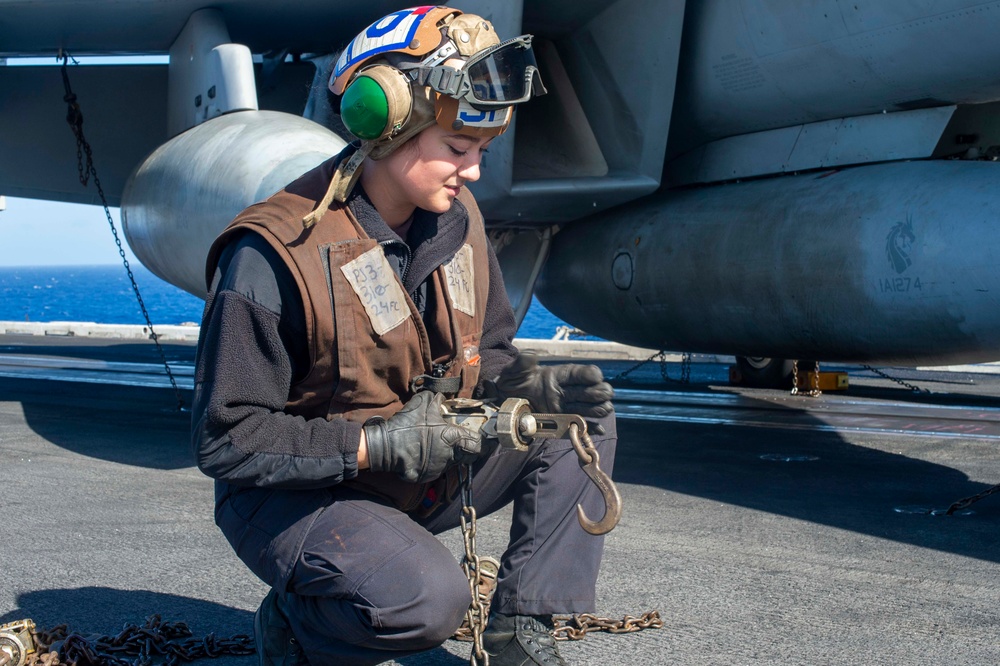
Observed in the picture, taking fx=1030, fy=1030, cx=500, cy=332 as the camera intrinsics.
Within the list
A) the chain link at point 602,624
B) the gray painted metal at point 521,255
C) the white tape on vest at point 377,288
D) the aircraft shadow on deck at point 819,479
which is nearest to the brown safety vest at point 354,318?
the white tape on vest at point 377,288

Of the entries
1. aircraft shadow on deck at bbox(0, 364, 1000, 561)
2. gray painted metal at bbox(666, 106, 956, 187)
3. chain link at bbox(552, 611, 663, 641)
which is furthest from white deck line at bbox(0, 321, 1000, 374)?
chain link at bbox(552, 611, 663, 641)

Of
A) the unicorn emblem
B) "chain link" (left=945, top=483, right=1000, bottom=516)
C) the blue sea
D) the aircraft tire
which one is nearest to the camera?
"chain link" (left=945, top=483, right=1000, bottom=516)

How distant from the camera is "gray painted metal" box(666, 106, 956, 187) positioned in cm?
534

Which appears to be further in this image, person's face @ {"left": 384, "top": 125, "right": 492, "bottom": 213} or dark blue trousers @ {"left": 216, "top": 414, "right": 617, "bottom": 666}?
person's face @ {"left": 384, "top": 125, "right": 492, "bottom": 213}

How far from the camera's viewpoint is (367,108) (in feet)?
7.32

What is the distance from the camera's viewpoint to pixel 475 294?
8.64 feet

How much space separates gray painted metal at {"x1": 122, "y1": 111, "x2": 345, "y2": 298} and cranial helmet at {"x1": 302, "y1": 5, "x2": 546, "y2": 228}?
2.79 m

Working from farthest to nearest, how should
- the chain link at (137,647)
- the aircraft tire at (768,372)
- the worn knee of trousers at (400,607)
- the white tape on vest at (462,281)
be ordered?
1. the aircraft tire at (768,372)
2. the chain link at (137,647)
3. the white tape on vest at (462,281)
4. the worn knee of trousers at (400,607)

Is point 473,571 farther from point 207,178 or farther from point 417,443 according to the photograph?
point 207,178

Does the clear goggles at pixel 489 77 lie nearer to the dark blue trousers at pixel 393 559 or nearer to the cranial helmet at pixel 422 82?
the cranial helmet at pixel 422 82

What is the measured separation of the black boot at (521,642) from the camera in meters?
2.44

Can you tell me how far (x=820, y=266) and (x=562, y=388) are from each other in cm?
316

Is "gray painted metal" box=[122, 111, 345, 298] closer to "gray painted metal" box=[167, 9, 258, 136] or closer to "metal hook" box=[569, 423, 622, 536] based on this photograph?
"gray painted metal" box=[167, 9, 258, 136]

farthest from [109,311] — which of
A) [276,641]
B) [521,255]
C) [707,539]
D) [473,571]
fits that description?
[473,571]
